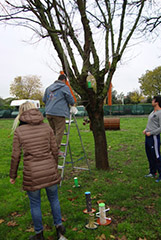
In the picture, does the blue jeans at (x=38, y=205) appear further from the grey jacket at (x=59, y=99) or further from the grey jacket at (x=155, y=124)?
the grey jacket at (x=155, y=124)

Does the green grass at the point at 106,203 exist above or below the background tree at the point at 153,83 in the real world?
below

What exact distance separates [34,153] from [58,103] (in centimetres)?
224

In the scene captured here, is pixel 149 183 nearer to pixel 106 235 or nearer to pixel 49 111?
pixel 106 235

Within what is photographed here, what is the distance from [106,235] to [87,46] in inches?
152

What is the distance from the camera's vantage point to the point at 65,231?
10.0ft

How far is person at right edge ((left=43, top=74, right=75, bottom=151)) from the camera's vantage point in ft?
15.7

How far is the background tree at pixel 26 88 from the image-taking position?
52750 mm

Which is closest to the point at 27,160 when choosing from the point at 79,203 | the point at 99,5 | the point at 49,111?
the point at 79,203

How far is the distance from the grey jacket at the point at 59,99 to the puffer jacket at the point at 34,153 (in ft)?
6.42

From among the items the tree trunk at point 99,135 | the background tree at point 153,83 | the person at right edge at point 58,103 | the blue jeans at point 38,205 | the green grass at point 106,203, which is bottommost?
the green grass at point 106,203

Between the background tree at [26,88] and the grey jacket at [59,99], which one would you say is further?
the background tree at [26,88]

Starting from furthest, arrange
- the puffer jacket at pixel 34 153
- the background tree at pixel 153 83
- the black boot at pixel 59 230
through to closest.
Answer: the background tree at pixel 153 83 < the black boot at pixel 59 230 < the puffer jacket at pixel 34 153

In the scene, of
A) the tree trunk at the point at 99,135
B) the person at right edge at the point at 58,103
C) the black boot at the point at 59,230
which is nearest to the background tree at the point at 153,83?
the tree trunk at the point at 99,135

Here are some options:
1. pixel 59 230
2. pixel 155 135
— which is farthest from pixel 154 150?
pixel 59 230
